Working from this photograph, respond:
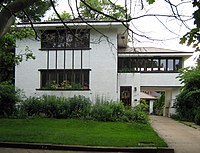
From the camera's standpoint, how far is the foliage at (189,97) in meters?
24.1

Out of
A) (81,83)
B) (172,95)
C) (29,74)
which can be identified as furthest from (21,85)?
(172,95)

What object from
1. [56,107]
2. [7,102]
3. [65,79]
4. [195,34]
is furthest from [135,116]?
[195,34]

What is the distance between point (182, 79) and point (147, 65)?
402 centimetres

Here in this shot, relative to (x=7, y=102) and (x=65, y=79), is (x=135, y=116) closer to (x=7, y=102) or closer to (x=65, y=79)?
(x=65, y=79)

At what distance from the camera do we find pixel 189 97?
80.4 feet

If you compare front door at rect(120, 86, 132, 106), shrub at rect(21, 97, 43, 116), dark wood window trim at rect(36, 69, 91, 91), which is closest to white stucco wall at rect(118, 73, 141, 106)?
front door at rect(120, 86, 132, 106)

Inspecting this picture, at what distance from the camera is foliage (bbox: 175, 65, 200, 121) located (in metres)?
24.1

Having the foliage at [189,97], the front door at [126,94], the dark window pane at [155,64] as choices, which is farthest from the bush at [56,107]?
the dark window pane at [155,64]

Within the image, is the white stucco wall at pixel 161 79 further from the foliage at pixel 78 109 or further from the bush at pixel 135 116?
the bush at pixel 135 116

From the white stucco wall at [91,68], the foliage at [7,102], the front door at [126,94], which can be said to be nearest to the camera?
the foliage at [7,102]

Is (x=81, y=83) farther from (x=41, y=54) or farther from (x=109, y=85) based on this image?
(x=41, y=54)

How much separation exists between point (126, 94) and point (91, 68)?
433cm

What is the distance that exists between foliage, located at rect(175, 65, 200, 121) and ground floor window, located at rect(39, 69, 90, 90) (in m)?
7.42

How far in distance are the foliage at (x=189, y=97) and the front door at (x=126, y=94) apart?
4.05m
